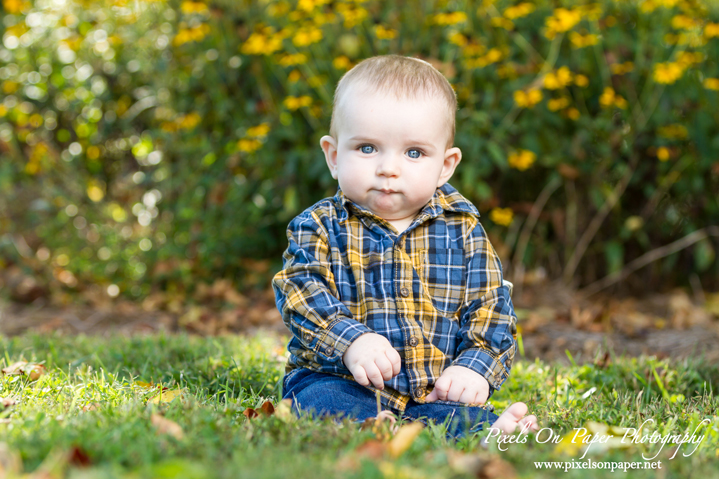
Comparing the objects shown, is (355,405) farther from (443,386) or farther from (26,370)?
(26,370)

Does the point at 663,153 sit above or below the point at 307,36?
below

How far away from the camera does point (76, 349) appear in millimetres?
2814

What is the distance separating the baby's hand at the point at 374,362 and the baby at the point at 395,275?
3cm

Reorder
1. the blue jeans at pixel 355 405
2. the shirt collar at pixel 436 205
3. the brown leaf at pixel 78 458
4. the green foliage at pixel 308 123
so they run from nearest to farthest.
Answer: the brown leaf at pixel 78 458 → the blue jeans at pixel 355 405 → the shirt collar at pixel 436 205 → the green foliage at pixel 308 123

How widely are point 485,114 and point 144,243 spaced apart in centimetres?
262

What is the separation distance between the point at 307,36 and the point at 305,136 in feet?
2.29

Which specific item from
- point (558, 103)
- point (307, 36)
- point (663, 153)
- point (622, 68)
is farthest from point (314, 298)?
point (622, 68)

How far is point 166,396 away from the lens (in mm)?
1854

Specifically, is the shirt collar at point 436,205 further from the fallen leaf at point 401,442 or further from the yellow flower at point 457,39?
the yellow flower at point 457,39

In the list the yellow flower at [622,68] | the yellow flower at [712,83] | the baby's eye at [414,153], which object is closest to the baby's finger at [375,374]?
the baby's eye at [414,153]

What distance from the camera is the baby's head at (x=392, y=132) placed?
194 cm

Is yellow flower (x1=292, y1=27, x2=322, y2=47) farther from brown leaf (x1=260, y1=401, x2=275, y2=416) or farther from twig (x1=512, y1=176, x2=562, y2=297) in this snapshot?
brown leaf (x1=260, y1=401, x2=275, y2=416)

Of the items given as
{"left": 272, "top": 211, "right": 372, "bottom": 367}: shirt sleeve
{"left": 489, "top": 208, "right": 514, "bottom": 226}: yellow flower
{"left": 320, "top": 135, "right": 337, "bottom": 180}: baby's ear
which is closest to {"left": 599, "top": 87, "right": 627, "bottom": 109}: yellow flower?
{"left": 489, "top": 208, "right": 514, "bottom": 226}: yellow flower

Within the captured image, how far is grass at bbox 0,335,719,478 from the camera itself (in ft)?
4.01
